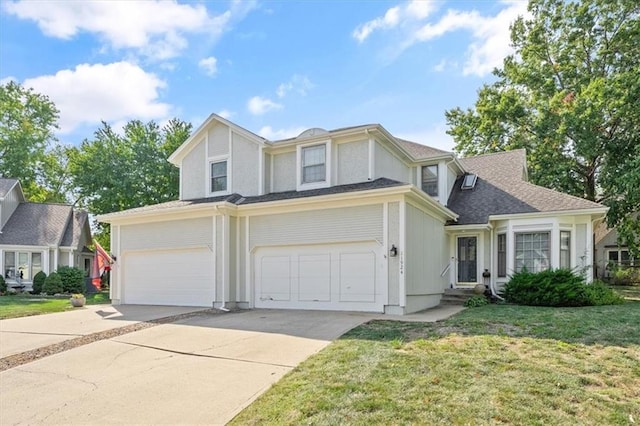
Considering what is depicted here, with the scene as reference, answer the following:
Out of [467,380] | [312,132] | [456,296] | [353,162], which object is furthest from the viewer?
[312,132]

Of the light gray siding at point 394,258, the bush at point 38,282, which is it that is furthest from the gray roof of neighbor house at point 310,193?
the bush at point 38,282

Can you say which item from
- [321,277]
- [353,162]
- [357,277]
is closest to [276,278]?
[321,277]

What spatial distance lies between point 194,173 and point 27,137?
2540 cm

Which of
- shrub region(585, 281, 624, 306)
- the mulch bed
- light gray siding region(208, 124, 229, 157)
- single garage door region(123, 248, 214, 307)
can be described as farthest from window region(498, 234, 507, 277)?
the mulch bed

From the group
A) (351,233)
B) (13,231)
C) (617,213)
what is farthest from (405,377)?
(13,231)

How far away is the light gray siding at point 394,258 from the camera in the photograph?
1075cm

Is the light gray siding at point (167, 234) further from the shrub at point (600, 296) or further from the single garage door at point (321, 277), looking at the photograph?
the shrub at point (600, 296)

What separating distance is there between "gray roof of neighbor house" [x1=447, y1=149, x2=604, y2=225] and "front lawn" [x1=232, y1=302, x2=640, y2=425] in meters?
7.13

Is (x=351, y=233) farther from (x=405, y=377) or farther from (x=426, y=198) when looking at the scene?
(x=405, y=377)

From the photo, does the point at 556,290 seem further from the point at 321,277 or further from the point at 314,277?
the point at 314,277

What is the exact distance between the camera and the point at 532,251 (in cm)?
1410

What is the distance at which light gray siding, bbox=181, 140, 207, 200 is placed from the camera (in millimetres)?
16328

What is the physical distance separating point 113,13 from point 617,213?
73.7 ft

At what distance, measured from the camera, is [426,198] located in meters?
11.6
